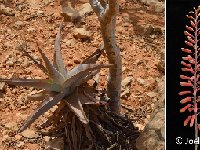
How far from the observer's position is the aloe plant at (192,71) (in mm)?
2203

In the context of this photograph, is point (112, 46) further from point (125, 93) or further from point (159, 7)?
point (159, 7)

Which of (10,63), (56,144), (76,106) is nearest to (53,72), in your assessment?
(76,106)

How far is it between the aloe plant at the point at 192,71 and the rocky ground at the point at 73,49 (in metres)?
0.45

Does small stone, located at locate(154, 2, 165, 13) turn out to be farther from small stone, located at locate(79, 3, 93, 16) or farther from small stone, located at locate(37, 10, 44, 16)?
small stone, located at locate(37, 10, 44, 16)

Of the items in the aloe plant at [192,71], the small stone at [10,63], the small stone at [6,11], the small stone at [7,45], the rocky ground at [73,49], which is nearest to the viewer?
the aloe plant at [192,71]

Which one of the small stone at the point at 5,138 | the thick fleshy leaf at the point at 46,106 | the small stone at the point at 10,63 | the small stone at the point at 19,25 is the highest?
the small stone at the point at 19,25

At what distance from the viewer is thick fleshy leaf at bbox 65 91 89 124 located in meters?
2.42

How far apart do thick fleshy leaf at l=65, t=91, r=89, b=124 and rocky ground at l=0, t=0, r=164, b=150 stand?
0.35m

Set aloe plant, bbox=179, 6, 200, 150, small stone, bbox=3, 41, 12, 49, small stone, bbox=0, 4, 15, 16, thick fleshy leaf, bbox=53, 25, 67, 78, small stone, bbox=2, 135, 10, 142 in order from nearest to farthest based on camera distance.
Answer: aloe plant, bbox=179, 6, 200, 150 → thick fleshy leaf, bbox=53, 25, 67, 78 → small stone, bbox=2, 135, 10, 142 → small stone, bbox=3, 41, 12, 49 → small stone, bbox=0, 4, 15, 16

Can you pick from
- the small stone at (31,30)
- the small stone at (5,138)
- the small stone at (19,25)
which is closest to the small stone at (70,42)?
the small stone at (31,30)

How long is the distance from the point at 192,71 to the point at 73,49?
151 cm

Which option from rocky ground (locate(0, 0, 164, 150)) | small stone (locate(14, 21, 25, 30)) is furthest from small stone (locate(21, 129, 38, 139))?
small stone (locate(14, 21, 25, 30))

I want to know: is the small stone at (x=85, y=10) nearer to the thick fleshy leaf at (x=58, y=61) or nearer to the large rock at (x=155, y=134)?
the thick fleshy leaf at (x=58, y=61)

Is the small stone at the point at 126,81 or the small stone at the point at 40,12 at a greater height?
the small stone at the point at 40,12
